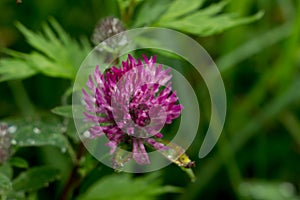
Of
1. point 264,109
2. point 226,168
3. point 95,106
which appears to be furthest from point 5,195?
point 264,109

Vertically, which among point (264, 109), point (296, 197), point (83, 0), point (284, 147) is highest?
point (83, 0)

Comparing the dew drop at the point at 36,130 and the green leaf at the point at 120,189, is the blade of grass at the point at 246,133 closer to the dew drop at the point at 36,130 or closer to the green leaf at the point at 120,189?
the green leaf at the point at 120,189

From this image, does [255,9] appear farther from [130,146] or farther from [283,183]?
[130,146]

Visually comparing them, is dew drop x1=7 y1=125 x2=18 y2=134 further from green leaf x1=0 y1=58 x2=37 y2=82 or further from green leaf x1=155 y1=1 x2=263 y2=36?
green leaf x1=155 y1=1 x2=263 y2=36

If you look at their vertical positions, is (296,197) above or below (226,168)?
below

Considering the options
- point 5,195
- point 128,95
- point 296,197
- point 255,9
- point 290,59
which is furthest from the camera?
point 255,9

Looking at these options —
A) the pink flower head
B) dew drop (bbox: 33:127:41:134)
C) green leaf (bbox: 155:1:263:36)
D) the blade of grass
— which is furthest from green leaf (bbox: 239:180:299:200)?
the pink flower head

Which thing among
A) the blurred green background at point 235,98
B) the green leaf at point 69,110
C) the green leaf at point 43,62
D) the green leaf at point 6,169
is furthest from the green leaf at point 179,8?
the blurred green background at point 235,98
